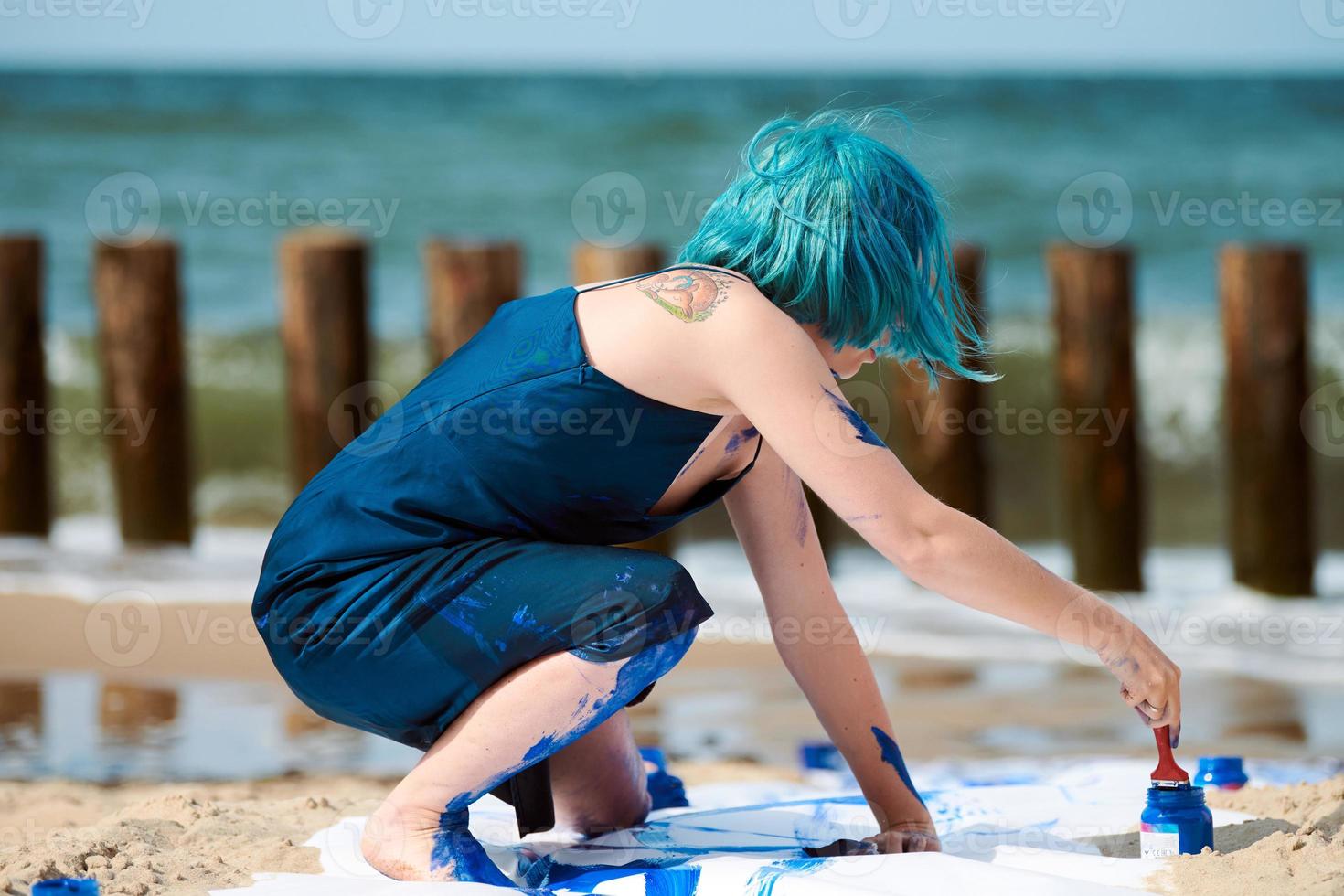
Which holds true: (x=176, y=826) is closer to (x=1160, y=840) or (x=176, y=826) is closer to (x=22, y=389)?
(x=1160, y=840)

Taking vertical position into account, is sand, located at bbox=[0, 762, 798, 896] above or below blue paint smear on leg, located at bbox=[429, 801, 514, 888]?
below

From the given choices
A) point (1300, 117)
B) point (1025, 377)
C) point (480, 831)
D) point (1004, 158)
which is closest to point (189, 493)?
point (480, 831)

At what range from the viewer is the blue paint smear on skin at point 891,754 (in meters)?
2.46

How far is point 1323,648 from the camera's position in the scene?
4.64 m

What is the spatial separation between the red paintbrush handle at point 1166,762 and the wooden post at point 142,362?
4.39 meters

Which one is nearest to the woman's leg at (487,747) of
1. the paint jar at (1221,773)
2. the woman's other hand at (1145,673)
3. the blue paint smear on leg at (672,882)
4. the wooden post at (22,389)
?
the blue paint smear on leg at (672,882)

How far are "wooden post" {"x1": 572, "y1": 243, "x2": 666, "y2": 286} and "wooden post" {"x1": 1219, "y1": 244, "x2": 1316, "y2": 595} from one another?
6.67ft

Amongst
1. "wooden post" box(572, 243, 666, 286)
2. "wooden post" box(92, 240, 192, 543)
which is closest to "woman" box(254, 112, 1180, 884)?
"wooden post" box(572, 243, 666, 286)

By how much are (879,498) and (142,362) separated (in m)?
4.25

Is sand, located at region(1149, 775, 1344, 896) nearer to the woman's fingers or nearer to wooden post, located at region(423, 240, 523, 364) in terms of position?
the woman's fingers

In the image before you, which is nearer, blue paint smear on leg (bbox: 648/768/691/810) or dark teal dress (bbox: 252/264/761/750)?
dark teal dress (bbox: 252/264/761/750)

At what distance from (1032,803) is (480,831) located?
1015 mm

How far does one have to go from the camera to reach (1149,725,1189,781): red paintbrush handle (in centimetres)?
218

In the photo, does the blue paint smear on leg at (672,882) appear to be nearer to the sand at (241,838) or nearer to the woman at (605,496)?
the woman at (605,496)
